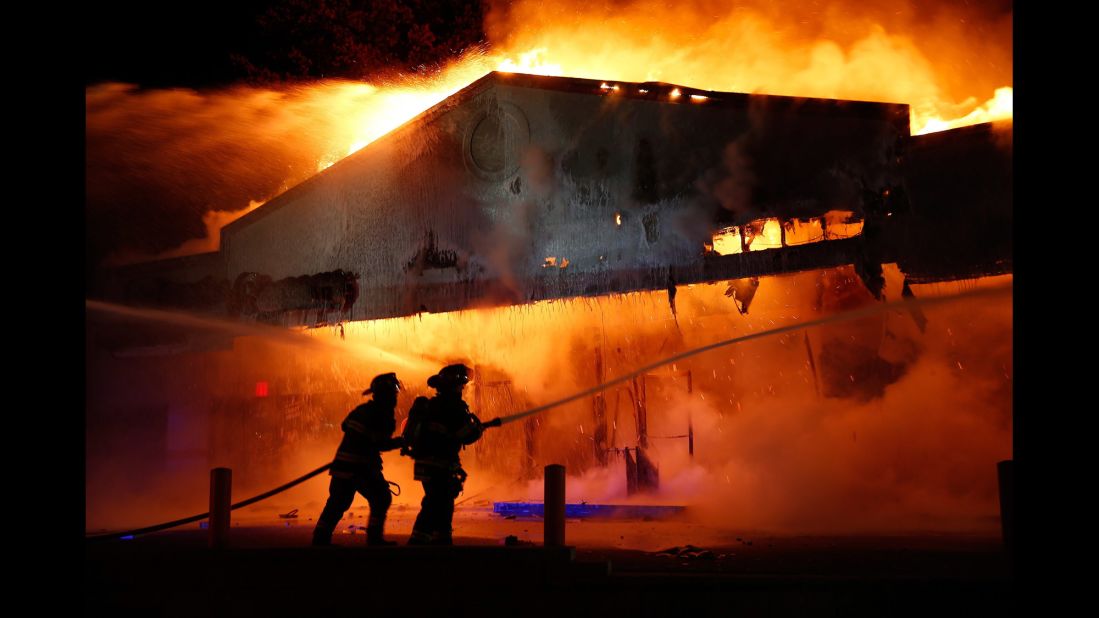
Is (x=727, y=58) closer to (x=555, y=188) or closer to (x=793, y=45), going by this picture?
(x=793, y=45)

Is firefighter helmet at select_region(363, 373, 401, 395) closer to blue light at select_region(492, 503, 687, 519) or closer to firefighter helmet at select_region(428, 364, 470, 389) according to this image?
firefighter helmet at select_region(428, 364, 470, 389)

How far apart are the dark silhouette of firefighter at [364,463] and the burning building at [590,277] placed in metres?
5.96

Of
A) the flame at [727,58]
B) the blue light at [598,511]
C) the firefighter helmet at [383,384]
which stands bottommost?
the blue light at [598,511]

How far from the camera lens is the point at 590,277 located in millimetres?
15117

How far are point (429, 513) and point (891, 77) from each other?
13.1 meters

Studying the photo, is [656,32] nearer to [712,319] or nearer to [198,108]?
[712,319]

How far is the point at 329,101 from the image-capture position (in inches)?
881

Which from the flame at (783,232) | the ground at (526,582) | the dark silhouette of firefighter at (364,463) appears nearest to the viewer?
the ground at (526,582)

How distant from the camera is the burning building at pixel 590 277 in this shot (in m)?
13.6

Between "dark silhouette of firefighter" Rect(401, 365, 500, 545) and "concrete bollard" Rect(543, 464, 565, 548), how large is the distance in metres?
0.81

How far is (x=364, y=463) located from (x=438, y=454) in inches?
33.8

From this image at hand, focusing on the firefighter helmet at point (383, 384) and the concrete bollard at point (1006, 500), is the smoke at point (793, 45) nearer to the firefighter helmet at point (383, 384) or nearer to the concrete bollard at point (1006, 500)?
the concrete bollard at point (1006, 500)

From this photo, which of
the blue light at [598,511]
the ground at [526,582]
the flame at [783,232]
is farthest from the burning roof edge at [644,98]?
the ground at [526,582]

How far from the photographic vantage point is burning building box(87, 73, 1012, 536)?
535 inches
